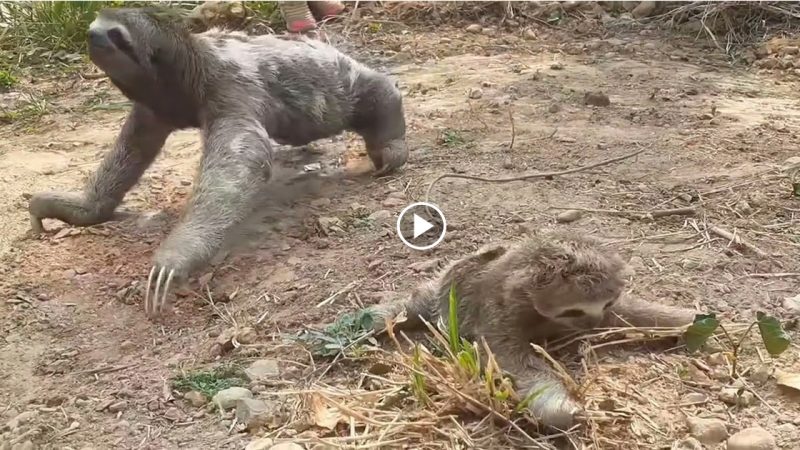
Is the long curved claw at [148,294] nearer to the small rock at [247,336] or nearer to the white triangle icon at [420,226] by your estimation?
the small rock at [247,336]

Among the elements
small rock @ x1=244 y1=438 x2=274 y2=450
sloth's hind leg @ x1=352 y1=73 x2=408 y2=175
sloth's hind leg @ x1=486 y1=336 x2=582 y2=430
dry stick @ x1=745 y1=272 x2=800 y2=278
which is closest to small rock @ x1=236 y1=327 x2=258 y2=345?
small rock @ x1=244 y1=438 x2=274 y2=450

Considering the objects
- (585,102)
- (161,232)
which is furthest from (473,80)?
(161,232)

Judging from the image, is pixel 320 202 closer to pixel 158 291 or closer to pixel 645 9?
pixel 158 291

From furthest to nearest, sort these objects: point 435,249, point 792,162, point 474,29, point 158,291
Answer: point 474,29
point 792,162
point 435,249
point 158,291

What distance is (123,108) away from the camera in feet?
17.8

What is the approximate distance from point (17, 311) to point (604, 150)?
260 centimetres

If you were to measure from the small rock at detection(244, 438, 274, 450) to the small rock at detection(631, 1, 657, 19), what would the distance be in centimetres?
503

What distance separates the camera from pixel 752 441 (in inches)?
78.6

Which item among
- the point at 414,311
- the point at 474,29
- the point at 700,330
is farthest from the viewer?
the point at 474,29

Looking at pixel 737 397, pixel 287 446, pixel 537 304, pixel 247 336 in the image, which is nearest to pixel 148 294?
pixel 247 336

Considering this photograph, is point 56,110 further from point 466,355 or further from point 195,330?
point 466,355

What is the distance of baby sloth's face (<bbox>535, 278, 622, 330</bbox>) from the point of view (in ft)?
7.36

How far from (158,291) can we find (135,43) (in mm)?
1116

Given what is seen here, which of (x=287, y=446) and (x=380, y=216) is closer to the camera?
(x=287, y=446)
